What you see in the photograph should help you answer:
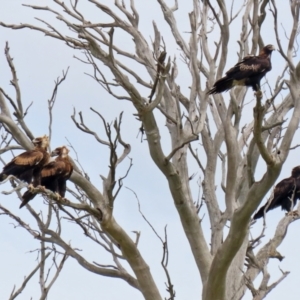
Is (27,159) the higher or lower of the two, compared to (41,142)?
lower

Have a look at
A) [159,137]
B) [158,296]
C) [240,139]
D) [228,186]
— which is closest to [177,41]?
[240,139]

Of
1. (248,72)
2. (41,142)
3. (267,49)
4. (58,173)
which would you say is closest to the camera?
(58,173)

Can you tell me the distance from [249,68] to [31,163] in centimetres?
302

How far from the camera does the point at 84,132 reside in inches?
282

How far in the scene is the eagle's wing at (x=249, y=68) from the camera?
8.38 metres

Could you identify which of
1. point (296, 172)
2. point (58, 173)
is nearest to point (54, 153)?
point (58, 173)

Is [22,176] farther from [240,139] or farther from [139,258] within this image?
[240,139]

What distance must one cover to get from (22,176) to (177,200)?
5.36 ft

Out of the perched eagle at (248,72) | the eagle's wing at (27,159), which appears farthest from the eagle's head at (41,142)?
the perched eagle at (248,72)

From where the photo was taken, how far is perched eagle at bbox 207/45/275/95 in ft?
27.1

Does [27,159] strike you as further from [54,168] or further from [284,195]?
[284,195]

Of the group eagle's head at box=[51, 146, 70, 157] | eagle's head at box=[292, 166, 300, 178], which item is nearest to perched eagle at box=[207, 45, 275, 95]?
eagle's head at box=[292, 166, 300, 178]

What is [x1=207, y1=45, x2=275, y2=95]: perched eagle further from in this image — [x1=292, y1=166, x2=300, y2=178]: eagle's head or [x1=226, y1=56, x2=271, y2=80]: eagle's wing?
[x1=292, y1=166, x2=300, y2=178]: eagle's head

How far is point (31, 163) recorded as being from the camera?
712 cm
